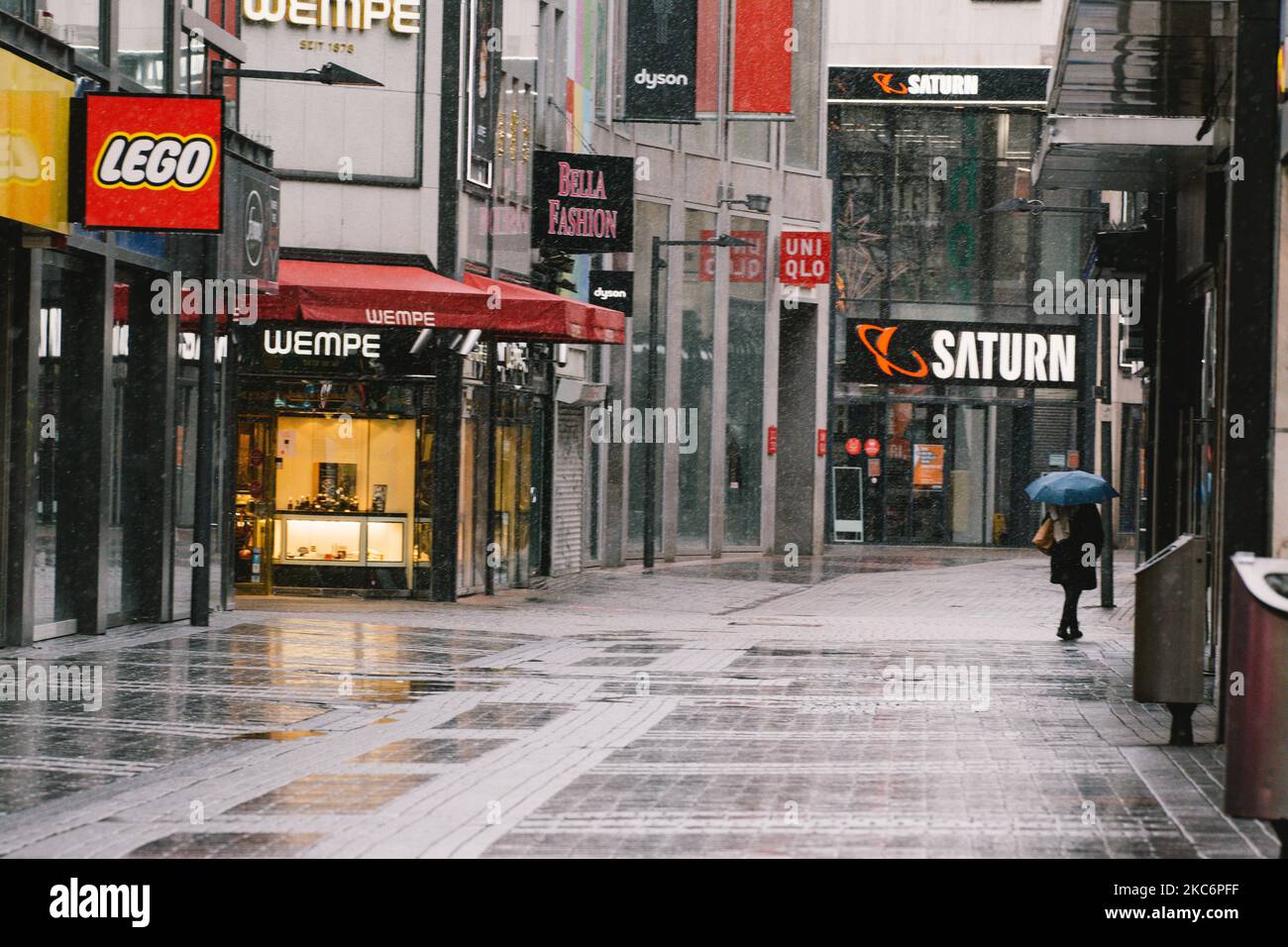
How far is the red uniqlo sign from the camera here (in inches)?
1501

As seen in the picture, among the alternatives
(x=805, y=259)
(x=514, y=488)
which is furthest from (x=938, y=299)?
(x=514, y=488)

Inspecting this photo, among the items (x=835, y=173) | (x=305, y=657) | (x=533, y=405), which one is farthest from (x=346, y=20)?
(x=835, y=173)

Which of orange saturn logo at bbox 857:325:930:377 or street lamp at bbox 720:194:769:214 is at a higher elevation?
street lamp at bbox 720:194:769:214

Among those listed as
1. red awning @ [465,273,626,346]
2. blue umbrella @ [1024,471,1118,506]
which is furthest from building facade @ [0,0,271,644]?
blue umbrella @ [1024,471,1118,506]

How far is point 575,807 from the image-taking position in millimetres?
9266

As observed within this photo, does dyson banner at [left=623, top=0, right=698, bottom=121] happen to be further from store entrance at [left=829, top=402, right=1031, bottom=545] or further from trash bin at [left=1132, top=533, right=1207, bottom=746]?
trash bin at [left=1132, top=533, right=1207, bottom=746]

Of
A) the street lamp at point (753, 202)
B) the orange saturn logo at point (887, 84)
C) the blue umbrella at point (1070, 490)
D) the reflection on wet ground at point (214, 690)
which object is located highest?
the orange saturn logo at point (887, 84)

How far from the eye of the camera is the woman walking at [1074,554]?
2073 cm

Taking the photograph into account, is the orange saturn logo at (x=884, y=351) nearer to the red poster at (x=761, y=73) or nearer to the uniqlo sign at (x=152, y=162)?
the red poster at (x=761, y=73)

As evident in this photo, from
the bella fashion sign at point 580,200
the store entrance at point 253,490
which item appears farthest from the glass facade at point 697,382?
the store entrance at point 253,490

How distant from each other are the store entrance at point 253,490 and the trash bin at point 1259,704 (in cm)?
1743

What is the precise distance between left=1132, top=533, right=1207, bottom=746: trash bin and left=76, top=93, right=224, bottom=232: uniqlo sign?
905 cm
